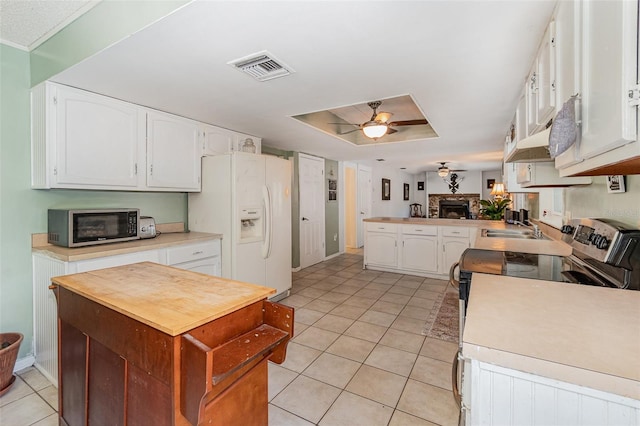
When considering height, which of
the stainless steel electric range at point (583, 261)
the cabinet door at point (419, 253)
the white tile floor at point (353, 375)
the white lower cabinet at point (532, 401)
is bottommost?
the white tile floor at point (353, 375)

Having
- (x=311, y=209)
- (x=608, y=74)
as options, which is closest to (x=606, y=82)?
(x=608, y=74)

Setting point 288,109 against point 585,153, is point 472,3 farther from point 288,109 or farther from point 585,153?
point 288,109

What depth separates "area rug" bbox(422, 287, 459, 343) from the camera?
2643mm

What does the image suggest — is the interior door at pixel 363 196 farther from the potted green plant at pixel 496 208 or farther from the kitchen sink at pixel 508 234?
the kitchen sink at pixel 508 234

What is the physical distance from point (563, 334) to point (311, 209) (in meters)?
4.73

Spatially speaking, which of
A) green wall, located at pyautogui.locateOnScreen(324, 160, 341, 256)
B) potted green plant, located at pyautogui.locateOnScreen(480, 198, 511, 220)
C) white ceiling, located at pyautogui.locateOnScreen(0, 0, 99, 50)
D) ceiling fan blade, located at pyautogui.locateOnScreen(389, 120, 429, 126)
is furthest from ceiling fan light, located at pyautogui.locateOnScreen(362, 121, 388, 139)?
potted green plant, located at pyautogui.locateOnScreen(480, 198, 511, 220)

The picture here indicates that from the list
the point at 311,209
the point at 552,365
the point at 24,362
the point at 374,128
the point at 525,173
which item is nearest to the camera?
the point at 552,365

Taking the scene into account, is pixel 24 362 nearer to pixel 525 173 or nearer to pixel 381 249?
pixel 525 173

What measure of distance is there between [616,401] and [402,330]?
228cm

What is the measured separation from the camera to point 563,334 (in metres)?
0.76

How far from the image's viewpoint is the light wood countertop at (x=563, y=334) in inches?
24.4

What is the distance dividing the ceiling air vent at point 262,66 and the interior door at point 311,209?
10.00ft

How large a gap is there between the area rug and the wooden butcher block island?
200cm

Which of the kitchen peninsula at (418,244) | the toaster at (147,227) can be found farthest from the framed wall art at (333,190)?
the toaster at (147,227)
